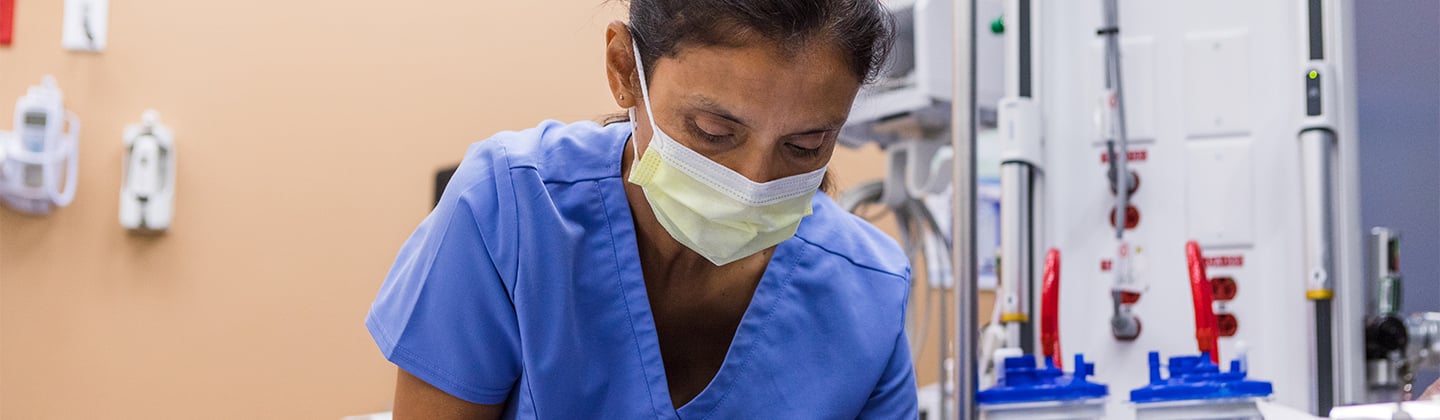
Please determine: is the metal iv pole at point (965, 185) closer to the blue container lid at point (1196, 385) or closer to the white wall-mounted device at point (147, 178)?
the blue container lid at point (1196, 385)

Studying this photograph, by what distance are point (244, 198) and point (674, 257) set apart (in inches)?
69.1

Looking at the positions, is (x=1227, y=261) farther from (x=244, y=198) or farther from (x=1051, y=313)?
(x=244, y=198)

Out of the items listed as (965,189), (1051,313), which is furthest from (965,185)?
(1051,313)

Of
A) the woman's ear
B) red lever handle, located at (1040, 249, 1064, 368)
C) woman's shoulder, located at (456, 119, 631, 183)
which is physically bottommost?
red lever handle, located at (1040, 249, 1064, 368)

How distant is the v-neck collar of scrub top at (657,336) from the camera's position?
44.5 inches

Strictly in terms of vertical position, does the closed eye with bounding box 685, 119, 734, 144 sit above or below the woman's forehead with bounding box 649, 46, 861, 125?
below

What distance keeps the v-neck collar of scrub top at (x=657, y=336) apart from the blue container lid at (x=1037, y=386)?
41cm

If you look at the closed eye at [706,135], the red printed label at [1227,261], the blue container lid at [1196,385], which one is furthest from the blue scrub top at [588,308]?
the red printed label at [1227,261]

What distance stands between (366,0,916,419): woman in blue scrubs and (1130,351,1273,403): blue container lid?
295 millimetres

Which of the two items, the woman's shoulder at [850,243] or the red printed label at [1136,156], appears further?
the red printed label at [1136,156]

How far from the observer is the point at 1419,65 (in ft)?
6.62

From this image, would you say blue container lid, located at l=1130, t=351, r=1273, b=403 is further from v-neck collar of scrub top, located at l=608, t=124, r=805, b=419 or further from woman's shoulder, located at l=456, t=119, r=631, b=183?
woman's shoulder, located at l=456, t=119, r=631, b=183

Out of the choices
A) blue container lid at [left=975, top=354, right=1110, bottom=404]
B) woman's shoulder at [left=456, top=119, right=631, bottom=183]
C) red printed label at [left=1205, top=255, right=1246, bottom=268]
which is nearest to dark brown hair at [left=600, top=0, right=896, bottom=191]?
woman's shoulder at [left=456, top=119, right=631, bottom=183]

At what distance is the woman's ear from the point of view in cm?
108
